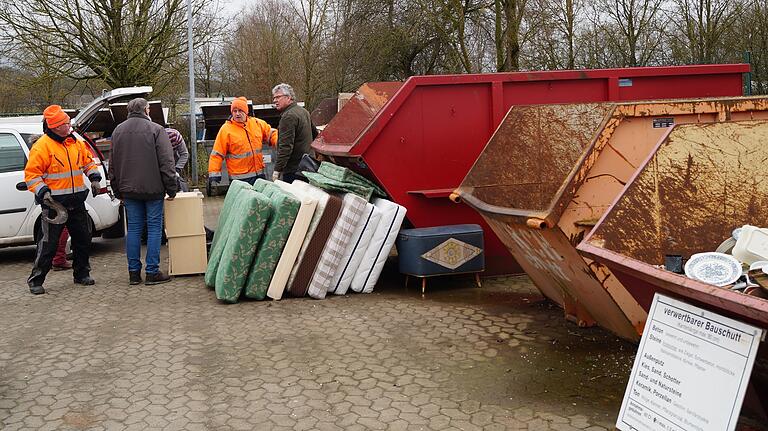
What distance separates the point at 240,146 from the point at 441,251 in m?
2.78

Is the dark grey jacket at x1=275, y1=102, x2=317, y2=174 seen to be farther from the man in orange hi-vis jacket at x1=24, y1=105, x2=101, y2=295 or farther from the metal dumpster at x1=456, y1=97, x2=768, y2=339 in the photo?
the metal dumpster at x1=456, y1=97, x2=768, y2=339

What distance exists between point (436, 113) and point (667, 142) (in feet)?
11.3

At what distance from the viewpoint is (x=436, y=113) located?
275 inches

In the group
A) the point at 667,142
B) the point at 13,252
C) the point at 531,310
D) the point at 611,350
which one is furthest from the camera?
the point at 13,252

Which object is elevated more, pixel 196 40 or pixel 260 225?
pixel 196 40

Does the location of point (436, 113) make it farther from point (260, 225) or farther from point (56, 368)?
point (56, 368)

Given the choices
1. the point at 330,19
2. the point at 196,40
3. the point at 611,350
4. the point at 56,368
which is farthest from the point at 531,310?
the point at 330,19

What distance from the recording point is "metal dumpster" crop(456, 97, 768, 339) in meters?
4.59

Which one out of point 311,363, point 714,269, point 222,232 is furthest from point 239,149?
point 714,269

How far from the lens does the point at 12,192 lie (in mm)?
8570

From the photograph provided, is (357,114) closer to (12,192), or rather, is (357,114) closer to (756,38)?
(12,192)

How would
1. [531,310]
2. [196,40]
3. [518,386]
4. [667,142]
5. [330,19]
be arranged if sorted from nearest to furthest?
1. [667,142]
2. [518,386]
3. [531,310]
4. [196,40]
5. [330,19]

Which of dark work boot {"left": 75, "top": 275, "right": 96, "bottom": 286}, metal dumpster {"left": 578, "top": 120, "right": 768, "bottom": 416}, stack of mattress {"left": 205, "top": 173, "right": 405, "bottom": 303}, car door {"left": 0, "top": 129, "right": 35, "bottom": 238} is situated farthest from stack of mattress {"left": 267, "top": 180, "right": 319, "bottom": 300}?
car door {"left": 0, "top": 129, "right": 35, "bottom": 238}

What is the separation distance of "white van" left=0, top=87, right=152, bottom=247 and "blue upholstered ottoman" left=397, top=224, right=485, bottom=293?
3.59 metres
